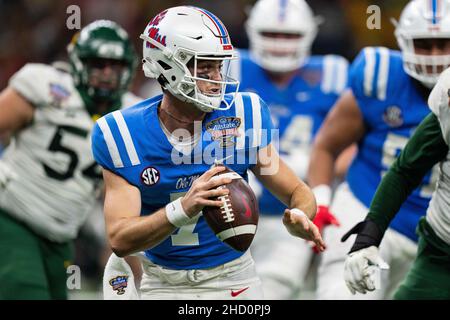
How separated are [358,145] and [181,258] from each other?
5.43 ft

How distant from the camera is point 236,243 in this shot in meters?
3.25

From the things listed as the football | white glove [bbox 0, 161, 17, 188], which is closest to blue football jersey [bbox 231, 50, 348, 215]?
white glove [bbox 0, 161, 17, 188]

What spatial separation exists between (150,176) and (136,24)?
6.09 meters

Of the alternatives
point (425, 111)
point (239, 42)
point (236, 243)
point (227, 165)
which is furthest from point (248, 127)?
point (239, 42)

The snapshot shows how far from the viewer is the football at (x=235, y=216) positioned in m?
3.19

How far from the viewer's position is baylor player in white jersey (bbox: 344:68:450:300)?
363 cm

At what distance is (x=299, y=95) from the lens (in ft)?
20.5

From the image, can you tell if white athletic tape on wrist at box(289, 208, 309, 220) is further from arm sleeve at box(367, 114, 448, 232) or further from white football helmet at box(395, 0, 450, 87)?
white football helmet at box(395, 0, 450, 87)

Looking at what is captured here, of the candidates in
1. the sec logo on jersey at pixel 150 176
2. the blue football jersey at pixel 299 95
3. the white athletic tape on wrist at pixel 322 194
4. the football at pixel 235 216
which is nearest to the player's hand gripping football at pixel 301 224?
the football at pixel 235 216

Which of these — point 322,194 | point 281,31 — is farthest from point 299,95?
point 322,194

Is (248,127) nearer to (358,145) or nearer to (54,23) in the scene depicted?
(358,145)

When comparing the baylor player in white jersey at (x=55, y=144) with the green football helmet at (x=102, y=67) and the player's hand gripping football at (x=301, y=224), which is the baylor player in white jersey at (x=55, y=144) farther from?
the player's hand gripping football at (x=301, y=224)

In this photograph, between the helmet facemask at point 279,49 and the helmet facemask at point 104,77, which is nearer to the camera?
the helmet facemask at point 104,77

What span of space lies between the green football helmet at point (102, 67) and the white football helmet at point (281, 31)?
1.53 m
